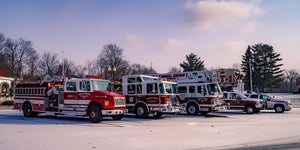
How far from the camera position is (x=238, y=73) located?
1939 centimetres

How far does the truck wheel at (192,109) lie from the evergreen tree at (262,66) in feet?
150

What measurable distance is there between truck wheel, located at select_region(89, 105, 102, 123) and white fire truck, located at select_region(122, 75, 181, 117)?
12.1 ft

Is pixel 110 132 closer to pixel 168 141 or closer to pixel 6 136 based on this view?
pixel 168 141

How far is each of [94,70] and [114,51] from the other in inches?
504

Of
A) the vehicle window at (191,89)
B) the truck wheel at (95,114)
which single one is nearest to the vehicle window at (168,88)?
the vehicle window at (191,89)

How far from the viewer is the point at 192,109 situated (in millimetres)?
18828

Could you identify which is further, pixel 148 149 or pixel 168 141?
pixel 168 141

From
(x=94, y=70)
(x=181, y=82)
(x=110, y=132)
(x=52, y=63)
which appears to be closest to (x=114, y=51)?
(x=94, y=70)

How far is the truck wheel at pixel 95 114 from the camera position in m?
13.5

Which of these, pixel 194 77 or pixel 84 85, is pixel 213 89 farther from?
pixel 84 85

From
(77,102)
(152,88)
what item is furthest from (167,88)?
(77,102)

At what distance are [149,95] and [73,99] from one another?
183 inches

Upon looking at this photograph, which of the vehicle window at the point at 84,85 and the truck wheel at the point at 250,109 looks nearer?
the vehicle window at the point at 84,85

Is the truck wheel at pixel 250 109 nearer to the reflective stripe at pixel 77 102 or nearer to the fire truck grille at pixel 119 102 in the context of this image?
the fire truck grille at pixel 119 102
